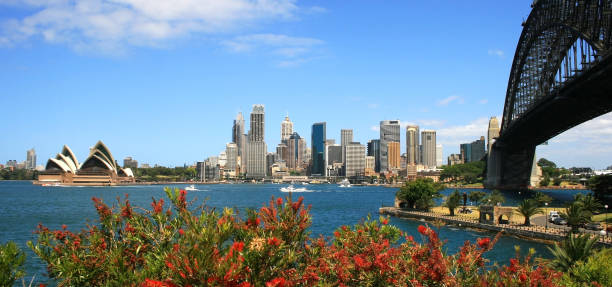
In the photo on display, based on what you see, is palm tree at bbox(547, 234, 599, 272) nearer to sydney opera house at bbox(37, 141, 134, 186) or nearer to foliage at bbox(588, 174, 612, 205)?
foliage at bbox(588, 174, 612, 205)

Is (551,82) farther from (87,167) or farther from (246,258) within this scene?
(87,167)

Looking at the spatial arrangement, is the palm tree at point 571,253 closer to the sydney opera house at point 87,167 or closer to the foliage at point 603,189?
the foliage at point 603,189

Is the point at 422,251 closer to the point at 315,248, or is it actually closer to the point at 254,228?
the point at 315,248

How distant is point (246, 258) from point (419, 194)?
71.6 metres

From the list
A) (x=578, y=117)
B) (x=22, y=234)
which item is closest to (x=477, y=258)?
(x=22, y=234)

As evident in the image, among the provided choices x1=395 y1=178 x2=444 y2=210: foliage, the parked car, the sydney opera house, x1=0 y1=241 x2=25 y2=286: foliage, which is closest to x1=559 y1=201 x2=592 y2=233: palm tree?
the parked car

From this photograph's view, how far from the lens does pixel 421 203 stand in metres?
76.6

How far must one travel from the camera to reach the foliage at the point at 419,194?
76438 mm

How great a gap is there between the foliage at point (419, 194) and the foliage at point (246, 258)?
6375 centimetres

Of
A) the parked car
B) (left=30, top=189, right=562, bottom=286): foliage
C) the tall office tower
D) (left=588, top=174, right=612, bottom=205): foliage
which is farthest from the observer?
the tall office tower

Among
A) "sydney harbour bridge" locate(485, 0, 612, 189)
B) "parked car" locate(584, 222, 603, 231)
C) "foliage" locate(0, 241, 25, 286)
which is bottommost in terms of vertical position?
"parked car" locate(584, 222, 603, 231)

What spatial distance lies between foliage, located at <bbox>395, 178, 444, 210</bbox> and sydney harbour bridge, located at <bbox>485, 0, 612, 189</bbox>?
65.0 feet

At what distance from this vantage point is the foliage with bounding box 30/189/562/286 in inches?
322

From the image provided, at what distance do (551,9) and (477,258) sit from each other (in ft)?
266
